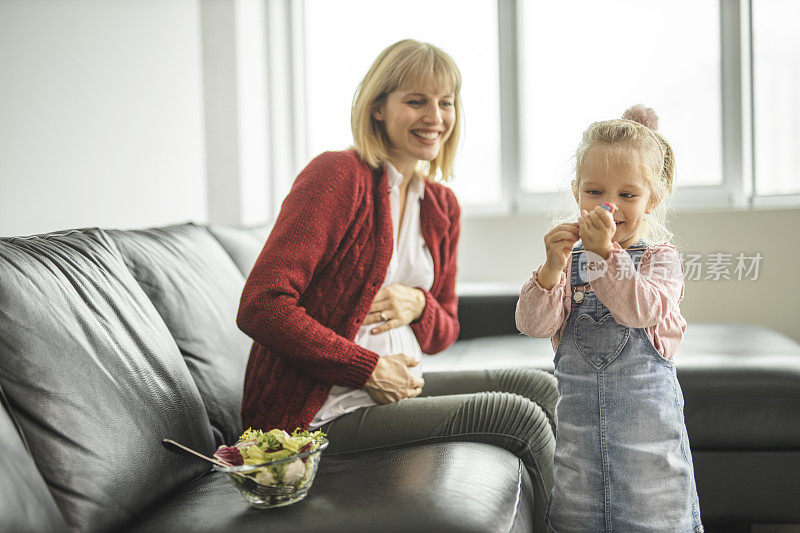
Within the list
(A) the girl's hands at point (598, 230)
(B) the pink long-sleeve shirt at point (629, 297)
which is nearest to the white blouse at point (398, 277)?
(B) the pink long-sleeve shirt at point (629, 297)

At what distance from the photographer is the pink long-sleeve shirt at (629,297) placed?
1034 mm

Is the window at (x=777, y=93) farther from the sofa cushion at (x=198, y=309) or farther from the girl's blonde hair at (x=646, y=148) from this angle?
the sofa cushion at (x=198, y=309)

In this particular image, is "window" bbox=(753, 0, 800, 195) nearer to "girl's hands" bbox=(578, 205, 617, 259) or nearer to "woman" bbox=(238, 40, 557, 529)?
"woman" bbox=(238, 40, 557, 529)

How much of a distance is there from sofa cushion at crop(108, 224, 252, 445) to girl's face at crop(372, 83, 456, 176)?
1.74 feet

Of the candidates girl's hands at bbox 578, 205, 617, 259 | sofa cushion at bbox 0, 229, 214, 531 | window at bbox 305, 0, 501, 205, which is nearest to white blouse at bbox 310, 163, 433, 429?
sofa cushion at bbox 0, 229, 214, 531

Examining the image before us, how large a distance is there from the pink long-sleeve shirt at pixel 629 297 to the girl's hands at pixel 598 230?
0.03 metres

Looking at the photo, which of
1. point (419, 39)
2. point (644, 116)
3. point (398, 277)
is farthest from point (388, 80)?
point (419, 39)

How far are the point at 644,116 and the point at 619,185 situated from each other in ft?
0.59

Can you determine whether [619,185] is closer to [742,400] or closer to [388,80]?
[388,80]

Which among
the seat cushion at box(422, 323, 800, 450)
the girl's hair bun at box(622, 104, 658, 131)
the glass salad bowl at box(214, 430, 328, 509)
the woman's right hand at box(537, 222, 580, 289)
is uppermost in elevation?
the girl's hair bun at box(622, 104, 658, 131)

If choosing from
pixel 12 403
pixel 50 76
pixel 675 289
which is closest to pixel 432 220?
pixel 675 289

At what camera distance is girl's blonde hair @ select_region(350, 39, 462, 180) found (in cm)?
149

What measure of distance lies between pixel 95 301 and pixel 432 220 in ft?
2.52

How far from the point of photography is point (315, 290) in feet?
4.46
